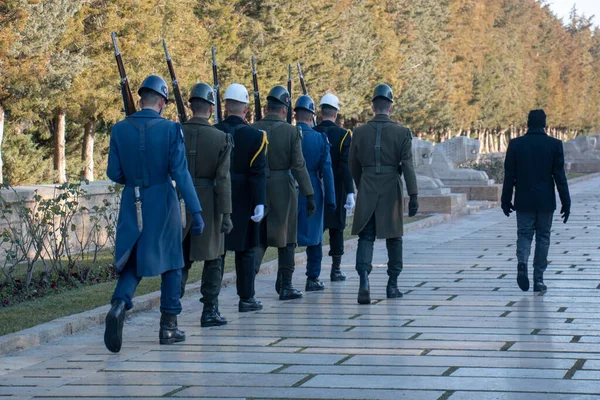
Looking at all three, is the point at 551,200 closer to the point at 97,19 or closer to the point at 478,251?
the point at 478,251

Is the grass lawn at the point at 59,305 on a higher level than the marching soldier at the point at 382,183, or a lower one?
lower

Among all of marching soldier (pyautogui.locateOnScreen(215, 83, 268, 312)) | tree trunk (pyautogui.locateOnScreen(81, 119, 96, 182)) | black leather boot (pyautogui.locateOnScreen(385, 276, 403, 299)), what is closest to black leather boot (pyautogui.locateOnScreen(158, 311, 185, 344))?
marching soldier (pyautogui.locateOnScreen(215, 83, 268, 312))

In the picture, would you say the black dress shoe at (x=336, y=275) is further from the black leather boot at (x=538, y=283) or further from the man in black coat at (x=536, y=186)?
the black leather boot at (x=538, y=283)

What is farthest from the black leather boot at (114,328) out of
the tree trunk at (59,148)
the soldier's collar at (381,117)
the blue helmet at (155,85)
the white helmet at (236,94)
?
the tree trunk at (59,148)

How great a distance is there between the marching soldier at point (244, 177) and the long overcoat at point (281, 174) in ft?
1.81

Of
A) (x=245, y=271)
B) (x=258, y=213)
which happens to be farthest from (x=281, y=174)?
(x=245, y=271)

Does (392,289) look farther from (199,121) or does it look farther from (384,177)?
(199,121)

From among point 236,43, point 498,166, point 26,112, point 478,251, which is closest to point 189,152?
point 478,251

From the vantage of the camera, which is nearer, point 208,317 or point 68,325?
point 68,325

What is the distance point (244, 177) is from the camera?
10266 mm

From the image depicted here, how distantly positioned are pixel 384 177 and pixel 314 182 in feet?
3.28

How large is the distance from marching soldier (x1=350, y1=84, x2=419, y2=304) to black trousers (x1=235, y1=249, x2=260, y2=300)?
3.42ft

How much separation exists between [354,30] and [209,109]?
47.8m

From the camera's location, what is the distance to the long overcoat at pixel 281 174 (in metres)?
Result: 10.8
